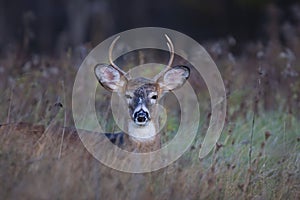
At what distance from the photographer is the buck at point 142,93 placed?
23.0ft

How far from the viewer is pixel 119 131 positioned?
7.32 metres

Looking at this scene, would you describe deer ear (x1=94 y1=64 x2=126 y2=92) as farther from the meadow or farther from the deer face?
the meadow

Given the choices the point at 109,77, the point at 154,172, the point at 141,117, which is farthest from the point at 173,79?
the point at 154,172

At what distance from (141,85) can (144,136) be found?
46 centimetres

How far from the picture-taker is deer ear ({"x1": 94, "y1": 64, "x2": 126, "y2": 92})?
290 inches

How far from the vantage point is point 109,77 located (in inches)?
292

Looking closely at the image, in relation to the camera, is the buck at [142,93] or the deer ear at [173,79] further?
the deer ear at [173,79]

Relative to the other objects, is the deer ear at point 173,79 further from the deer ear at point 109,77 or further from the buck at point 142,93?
the deer ear at point 109,77

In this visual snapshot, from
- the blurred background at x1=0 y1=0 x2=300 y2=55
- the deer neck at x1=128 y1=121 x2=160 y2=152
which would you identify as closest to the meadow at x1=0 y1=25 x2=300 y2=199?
the deer neck at x1=128 y1=121 x2=160 y2=152

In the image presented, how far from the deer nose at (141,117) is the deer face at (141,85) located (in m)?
0.02

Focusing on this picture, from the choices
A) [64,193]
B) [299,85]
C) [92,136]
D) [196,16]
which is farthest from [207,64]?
[196,16]

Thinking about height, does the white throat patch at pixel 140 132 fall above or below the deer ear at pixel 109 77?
below

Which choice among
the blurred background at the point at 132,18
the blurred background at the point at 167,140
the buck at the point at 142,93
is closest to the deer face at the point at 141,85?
the buck at the point at 142,93

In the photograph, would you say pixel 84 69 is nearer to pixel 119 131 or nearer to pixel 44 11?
pixel 119 131
